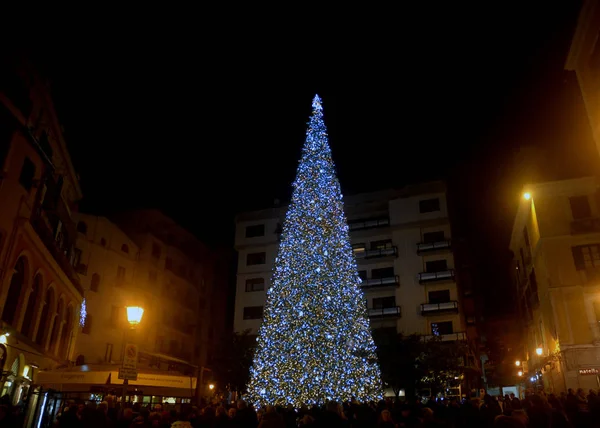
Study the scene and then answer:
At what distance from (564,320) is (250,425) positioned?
2442 cm

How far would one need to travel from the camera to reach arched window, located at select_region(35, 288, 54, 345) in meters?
20.6

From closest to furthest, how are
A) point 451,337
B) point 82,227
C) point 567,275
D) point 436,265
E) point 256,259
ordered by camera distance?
1. point 567,275
2. point 82,227
3. point 451,337
4. point 436,265
5. point 256,259

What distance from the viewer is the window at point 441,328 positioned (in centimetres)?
3947

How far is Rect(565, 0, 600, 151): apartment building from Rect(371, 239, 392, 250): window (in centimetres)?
2776

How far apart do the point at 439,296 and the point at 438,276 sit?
5.86 feet

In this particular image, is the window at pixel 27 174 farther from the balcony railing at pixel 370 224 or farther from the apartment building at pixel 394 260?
the balcony railing at pixel 370 224

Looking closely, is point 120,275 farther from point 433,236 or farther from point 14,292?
point 433,236

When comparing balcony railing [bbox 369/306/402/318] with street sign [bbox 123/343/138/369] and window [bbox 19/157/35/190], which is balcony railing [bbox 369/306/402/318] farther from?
street sign [bbox 123/343/138/369]

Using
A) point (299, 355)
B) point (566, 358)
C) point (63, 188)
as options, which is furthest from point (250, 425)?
point (566, 358)

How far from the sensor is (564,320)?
27.8 metres

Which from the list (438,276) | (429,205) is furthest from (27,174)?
(429,205)

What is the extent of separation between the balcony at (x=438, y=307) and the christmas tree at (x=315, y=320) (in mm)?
22394

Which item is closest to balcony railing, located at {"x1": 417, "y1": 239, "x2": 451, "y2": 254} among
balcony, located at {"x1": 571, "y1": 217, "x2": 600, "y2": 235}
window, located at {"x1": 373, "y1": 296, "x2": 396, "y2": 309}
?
window, located at {"x1": 373, "y1": 296, "x2": 396, "y2": 309}

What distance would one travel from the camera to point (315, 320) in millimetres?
18516
